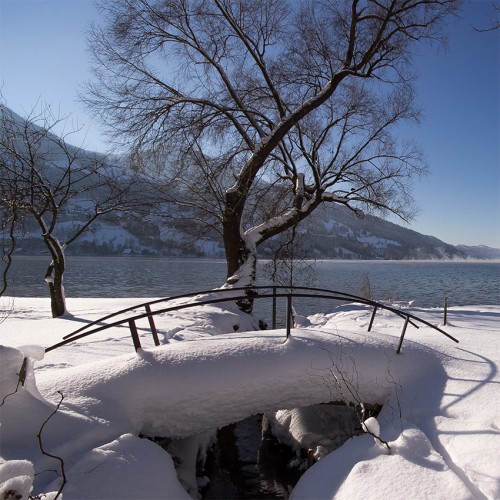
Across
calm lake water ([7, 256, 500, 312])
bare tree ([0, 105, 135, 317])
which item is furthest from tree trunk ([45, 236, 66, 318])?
calm lake water ([7, 256, 500, 312])

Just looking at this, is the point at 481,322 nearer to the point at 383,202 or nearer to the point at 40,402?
the point at 383,202

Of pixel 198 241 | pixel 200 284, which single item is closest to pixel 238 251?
pixel 198 241

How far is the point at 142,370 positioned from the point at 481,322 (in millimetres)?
9209

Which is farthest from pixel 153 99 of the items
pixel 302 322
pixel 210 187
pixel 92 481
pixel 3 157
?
pixel 92 481

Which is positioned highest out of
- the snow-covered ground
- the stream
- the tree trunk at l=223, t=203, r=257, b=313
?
the tree trunk at l=223, t=203, r=257, b=313

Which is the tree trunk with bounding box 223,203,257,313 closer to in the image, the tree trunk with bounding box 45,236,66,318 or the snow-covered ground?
the tree trunk with bounding box 45,236,66,318

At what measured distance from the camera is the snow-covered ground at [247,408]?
10.9 feet

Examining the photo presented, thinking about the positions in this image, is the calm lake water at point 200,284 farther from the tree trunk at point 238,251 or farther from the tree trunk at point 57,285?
the tree trunk at point 238,251

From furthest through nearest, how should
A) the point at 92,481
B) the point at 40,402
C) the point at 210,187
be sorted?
the point at 210,187 < the point at 40,402 < the point at 92,481

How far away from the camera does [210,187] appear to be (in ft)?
38.1

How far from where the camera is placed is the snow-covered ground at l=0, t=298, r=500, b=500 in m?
3.32

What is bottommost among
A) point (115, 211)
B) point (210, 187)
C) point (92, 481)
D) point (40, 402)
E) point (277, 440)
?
point (277, 440)

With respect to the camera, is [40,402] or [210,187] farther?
[210,187]

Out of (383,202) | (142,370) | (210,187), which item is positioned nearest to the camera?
(142,370)
